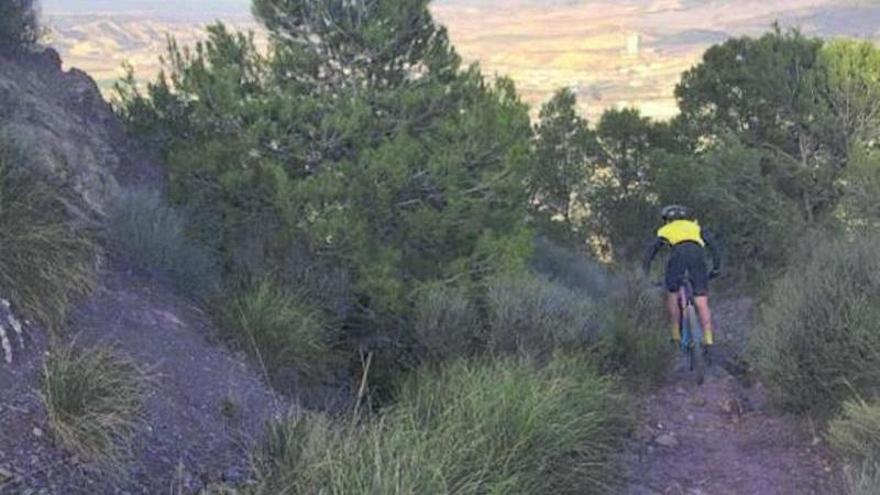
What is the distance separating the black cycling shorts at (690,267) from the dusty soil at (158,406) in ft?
16.4

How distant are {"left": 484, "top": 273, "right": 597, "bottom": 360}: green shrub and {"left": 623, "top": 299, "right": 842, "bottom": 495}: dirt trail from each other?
0.91 m

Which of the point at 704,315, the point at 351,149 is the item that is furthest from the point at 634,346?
the point at 351,149

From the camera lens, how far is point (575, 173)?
936 inches

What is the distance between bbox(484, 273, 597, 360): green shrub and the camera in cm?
959

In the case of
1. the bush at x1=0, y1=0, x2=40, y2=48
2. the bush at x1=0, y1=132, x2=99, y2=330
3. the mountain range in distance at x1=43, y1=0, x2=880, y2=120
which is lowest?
the mountain range in distance at x1=43, y1=0, x2=880, y2=120

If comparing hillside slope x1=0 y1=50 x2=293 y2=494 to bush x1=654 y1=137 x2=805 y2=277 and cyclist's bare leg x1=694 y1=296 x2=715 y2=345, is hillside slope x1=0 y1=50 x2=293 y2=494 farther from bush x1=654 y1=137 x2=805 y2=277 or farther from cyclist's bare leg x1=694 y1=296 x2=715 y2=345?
bush x1=654 y1=137 x2=805 y2=277

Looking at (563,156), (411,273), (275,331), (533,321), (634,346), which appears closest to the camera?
(275,331)

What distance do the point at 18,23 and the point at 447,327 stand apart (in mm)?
7431

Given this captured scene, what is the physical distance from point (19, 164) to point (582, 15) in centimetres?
10956

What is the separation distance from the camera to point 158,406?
630 cm

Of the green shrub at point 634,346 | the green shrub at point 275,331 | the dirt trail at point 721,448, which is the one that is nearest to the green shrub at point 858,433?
the dirt trail at point 721,448

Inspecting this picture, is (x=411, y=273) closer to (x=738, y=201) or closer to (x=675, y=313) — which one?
(x=675, y=313)

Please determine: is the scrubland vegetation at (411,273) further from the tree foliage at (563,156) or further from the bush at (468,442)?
the tree foliage at (563,156)

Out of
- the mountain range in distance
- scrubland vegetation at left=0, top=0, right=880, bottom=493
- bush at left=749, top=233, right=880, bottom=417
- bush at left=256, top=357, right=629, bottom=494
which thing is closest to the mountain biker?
scrubland vegetation at left=0, top=0, right=880, bottom=493
